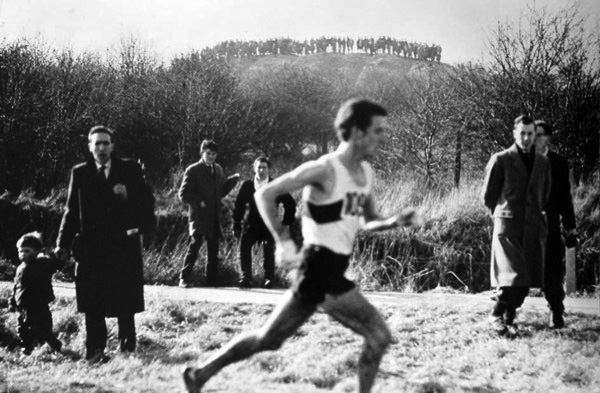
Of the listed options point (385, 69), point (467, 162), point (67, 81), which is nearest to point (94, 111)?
point (67, 81)

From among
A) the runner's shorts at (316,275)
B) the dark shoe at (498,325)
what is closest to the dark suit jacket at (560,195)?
the dark shoe at (498,325)

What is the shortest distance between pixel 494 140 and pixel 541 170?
729 cm

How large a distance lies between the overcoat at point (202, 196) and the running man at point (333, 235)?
527cm

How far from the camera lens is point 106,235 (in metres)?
6.12

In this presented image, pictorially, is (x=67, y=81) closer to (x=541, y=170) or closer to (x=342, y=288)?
(x=541, y=170)

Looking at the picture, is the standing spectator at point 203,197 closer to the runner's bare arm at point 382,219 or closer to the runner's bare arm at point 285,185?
the runner's bare arm at point 382,219

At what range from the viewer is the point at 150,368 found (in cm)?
586

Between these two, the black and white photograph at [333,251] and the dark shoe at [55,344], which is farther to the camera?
the dark shoe at [55,344]

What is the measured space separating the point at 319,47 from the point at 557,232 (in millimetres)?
31946

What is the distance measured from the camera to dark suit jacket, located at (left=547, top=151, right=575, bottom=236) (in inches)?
246

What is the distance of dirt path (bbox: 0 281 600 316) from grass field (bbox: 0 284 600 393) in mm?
313

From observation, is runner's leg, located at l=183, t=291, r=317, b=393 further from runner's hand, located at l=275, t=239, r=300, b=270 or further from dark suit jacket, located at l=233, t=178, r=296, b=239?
dark suit jacket, located at l=233, t=178, r=296, b=239

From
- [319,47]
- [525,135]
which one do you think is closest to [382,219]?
[525,135]

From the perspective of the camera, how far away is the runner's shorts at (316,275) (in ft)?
11.9
